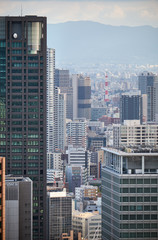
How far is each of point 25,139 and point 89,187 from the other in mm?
23930

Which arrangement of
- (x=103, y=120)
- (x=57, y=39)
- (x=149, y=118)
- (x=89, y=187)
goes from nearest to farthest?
(x=89, y=187)
(x=149, y=118)
(x=57, y=39)
(x=103, y=120)

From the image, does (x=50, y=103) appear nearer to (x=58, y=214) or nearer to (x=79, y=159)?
(x=79, y=159)

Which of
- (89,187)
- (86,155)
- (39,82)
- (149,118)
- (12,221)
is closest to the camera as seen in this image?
(12,221)

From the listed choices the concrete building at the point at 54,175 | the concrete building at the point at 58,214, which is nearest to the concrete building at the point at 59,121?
the concrete building at the point at 54,175

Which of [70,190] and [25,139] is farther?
[70,190]

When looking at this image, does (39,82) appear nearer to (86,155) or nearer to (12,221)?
(12,221)

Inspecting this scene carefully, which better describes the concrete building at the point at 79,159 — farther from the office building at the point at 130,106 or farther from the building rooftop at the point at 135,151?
the building rooftop at the point at 135,151

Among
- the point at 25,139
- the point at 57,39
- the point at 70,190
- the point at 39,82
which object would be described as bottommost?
the point at 70,190

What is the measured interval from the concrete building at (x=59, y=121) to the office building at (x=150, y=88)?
10.7 meters

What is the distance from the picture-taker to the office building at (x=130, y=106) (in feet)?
331

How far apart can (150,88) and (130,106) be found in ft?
33.3

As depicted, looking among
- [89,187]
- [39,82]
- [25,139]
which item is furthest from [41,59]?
[89,187]

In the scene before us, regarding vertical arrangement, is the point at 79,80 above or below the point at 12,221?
above

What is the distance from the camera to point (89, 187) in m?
63.6
